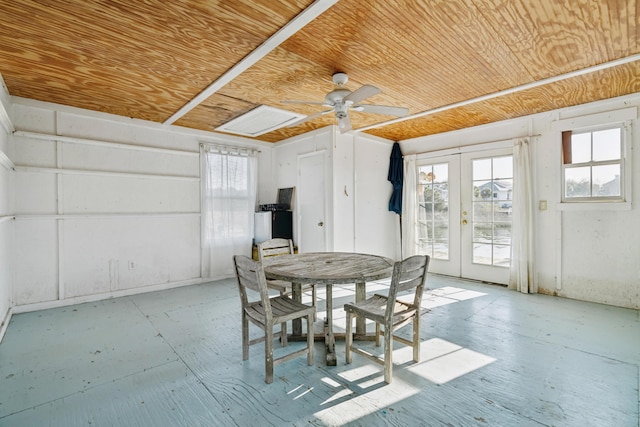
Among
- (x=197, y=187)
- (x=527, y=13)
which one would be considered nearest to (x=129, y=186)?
(x=197, y=187)

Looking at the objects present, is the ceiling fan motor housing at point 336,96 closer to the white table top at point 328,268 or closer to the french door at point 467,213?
the white table top at point 328,268

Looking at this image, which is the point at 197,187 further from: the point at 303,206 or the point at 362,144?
the point at 362,144

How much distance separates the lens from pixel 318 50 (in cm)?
246

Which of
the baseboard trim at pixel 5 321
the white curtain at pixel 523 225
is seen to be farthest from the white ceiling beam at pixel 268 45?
the white curtain at pixel 523 225

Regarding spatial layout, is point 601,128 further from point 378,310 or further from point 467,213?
point 378,310

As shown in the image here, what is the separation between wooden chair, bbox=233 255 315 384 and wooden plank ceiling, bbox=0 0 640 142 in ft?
5.57

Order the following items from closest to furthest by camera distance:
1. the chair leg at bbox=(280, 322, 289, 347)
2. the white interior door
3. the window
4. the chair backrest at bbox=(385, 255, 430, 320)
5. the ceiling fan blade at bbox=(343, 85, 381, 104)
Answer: the chair backrest at bbox=(385, 255, 430, 320), the ceiling fan blade at bbox=(343, 85, 381, 104), the chair leg at bbox=(280, 322, 289, 347), the window, the white interior door

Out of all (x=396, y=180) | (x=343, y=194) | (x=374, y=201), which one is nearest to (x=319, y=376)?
(x=343, y=194)

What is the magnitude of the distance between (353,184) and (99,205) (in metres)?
3.70

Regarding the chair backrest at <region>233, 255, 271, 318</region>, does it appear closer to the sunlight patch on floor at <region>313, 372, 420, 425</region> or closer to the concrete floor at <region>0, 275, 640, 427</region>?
the concrete floor at <region>0, 275, 640, 427</region>

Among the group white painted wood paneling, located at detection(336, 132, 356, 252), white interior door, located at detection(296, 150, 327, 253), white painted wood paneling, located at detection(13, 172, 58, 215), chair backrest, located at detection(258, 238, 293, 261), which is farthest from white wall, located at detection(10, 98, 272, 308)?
white painted wood paneling, located at detection(336, 132, 356, 252)

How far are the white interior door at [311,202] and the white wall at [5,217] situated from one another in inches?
142

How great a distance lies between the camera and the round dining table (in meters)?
2.19

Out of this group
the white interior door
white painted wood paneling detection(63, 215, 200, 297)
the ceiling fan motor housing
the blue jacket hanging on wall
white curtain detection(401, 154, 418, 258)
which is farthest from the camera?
the blue jacket hanging on wall
